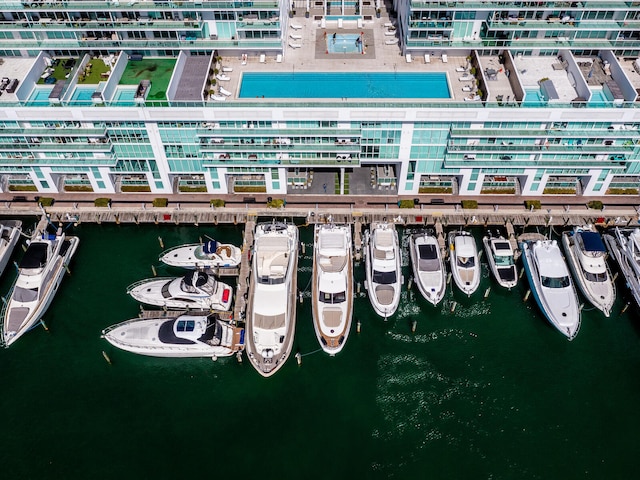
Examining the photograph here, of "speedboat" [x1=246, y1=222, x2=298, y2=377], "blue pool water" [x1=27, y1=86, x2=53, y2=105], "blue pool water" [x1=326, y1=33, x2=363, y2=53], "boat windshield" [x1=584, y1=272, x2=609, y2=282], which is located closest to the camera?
"speedboat" [x1=246, y1=222, x2=298, y2=377]

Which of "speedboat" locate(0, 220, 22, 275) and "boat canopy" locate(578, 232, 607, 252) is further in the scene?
"speedboat" locate(0, 220, 22, 275)

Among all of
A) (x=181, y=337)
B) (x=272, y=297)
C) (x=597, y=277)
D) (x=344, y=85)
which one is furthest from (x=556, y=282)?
(x=181, y=337)

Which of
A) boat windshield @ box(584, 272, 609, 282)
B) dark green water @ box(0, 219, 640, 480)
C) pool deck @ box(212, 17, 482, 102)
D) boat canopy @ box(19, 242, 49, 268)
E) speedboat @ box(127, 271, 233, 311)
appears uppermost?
pool deck @ box(212, 17, 482, 102)

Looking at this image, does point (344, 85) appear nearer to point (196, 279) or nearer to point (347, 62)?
point (347, 62)

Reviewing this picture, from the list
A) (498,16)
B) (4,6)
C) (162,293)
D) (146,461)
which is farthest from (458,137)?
(4,6)

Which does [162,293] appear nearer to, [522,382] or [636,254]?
[522,382]

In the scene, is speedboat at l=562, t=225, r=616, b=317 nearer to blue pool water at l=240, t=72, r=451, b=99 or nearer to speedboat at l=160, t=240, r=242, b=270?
blue pool water at l=240, t=72, r=451, b=99

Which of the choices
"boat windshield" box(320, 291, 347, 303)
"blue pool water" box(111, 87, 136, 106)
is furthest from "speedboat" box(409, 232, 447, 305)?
"blue pool water" box(111, 87, 136, 106)
